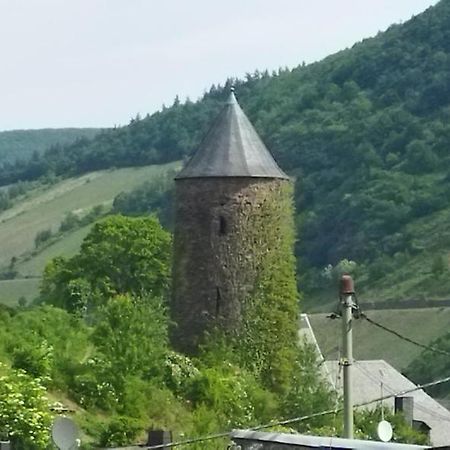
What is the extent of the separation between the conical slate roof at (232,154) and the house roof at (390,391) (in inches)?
211

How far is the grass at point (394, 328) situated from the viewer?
77.9 metres

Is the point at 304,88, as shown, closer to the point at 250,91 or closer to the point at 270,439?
the point at 250,91

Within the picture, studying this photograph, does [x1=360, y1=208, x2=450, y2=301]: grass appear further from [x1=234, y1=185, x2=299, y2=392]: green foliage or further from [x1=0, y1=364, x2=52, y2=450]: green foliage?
[x1=0, y1=364, x2=52, y2=450]: green foliage

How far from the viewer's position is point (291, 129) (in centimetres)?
13350

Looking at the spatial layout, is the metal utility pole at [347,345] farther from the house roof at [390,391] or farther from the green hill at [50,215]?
Result: the green hill at [50,215]

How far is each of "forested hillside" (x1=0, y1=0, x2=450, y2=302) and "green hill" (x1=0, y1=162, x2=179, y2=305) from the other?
3.69 m

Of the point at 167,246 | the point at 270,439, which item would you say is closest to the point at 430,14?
the point at 167,246

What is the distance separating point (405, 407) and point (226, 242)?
18.6ft

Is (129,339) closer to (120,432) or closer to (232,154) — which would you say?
(120,432)

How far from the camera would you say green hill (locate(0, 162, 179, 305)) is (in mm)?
131125

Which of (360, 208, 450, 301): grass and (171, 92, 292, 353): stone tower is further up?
(171, 92, 292, 353): stone tower

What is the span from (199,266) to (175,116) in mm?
130902

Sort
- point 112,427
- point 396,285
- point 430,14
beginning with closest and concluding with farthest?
point 112,427 < point 396,285 < point 430,14

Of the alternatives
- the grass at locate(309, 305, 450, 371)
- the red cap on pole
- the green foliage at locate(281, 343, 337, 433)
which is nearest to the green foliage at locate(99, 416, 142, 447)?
the green foliage at locate(281, 343, 337, 433)
